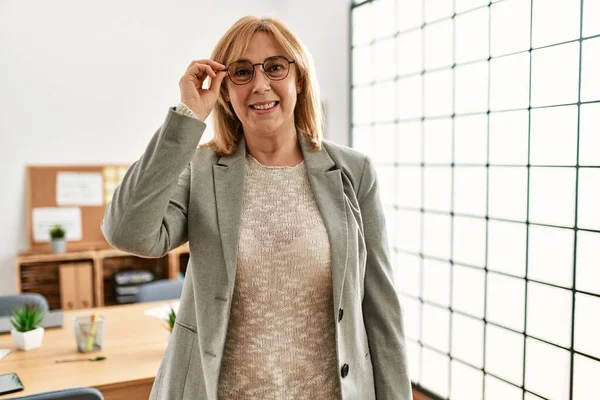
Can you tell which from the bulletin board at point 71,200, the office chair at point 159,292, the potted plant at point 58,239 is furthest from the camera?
the bulletin board at point 71,200

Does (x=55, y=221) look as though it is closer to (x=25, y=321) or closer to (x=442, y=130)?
(x=25, y=321)

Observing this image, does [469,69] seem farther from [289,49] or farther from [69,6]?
[69,6]

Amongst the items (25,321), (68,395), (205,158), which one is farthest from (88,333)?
(205,158)

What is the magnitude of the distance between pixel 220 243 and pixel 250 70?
39cm

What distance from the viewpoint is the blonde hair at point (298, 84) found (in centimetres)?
127

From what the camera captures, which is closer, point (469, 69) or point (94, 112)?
point (469, 69)

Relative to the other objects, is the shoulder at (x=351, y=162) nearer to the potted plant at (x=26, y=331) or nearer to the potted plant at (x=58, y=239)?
the potted plant at (x=26, y=331)

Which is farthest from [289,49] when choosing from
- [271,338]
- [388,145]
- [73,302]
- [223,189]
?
[73,302]

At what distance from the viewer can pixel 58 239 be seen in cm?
445

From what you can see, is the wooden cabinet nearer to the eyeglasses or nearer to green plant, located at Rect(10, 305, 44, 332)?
green plant, located at Rect(10, 305, 44, 332)

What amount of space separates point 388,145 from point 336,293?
294cm

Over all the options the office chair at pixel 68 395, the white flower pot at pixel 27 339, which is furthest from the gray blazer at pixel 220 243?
the white flower pot at pixel 27 339

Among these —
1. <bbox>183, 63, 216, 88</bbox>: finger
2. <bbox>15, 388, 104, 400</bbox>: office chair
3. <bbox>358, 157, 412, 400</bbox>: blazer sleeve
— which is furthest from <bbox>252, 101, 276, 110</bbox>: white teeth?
<bbox>15, 388, 104, 400</bbox>: office chair

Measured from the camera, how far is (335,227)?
49.7 inches
